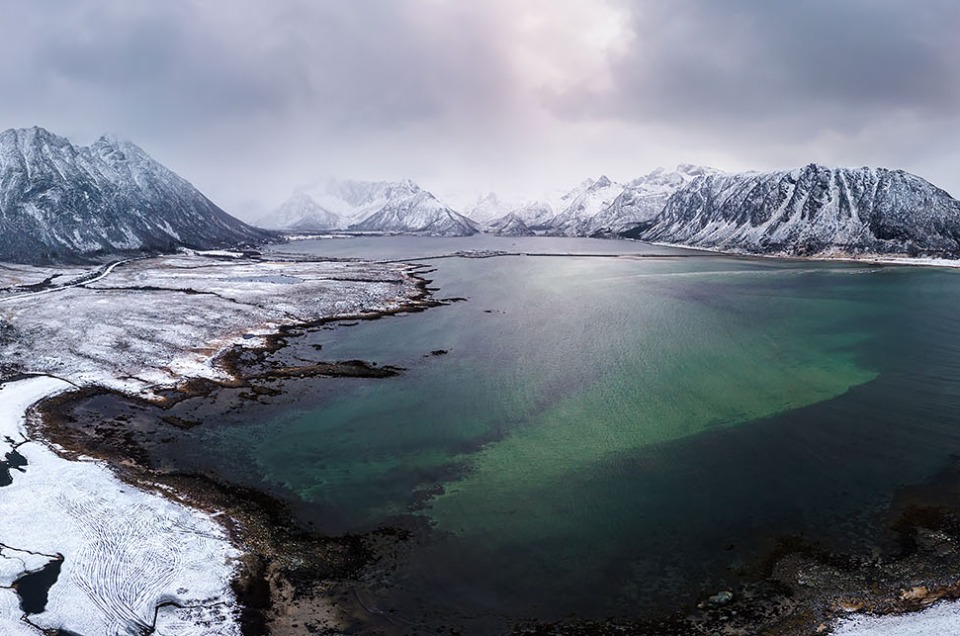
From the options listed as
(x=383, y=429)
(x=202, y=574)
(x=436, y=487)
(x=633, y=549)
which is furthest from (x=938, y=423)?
(x=202, y=574)

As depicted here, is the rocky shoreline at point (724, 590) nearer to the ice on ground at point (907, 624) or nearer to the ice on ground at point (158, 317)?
the ice on ground at point (907, 624)

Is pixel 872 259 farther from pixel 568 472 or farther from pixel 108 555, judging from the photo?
pixel 108 555

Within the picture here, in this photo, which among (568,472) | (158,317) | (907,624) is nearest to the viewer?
(907,624)

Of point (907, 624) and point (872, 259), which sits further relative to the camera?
point (872, 259)

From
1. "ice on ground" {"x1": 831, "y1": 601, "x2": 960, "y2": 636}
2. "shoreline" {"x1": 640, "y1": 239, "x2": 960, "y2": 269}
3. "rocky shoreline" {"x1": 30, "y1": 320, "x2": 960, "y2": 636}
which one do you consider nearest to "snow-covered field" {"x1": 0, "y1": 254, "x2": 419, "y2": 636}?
"rocky shoreline" {"x1": 30, "y1": 320, "x2": 960, "y2": 636}

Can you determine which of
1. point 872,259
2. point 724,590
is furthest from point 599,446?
point 872,259

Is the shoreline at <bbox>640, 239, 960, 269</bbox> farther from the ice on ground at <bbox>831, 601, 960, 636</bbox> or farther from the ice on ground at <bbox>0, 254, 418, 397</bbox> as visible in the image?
the ice on ground at <bbox>831, 601, 960, 636</bbox>
